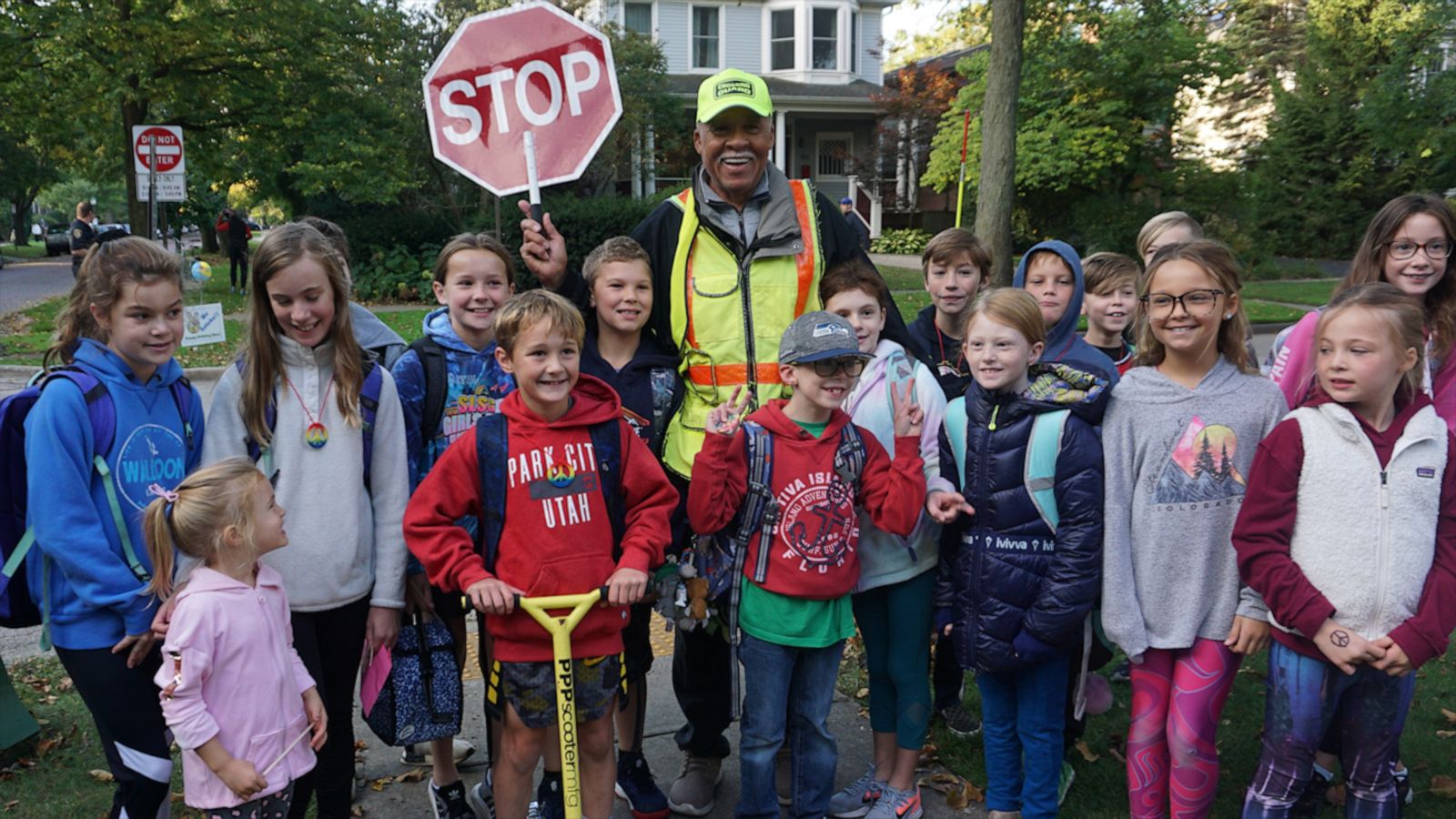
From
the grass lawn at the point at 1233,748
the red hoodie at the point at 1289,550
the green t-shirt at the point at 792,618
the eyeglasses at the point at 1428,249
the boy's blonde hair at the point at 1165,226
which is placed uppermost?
the boy's blonde hair at the point at 1165,226

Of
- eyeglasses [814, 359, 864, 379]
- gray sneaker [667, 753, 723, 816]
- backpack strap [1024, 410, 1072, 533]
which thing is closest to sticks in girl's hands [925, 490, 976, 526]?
backpack strap [1024, 410, 1072, 533]

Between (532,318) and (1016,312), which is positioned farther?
(1016,312)

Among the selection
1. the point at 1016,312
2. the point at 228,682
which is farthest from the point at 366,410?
the point at 1016,312

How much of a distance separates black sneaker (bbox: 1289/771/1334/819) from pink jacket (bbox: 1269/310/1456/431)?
1.40 meters

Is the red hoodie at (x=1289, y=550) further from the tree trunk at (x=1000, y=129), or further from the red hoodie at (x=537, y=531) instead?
the tree trunk at (x=1000, y=129)

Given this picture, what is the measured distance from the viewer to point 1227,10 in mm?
31953

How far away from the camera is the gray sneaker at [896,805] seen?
148 inches

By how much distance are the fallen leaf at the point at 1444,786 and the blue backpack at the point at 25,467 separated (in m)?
4.62

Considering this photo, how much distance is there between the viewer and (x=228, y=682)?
2779 millimetres

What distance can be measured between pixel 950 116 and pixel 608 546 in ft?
75.5

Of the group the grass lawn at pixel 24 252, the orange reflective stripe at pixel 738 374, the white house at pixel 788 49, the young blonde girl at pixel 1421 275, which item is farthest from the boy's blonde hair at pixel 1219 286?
the grass lawn at pixel 24 252

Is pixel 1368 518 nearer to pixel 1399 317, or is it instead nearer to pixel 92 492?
pixel 1399 317

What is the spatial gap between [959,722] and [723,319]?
220cm

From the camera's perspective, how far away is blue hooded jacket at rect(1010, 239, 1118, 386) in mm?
3773
